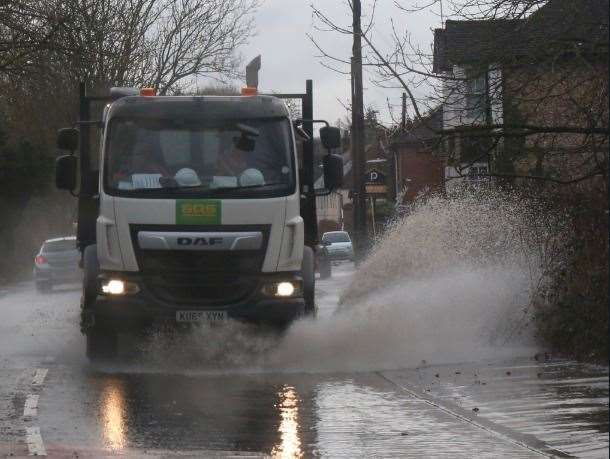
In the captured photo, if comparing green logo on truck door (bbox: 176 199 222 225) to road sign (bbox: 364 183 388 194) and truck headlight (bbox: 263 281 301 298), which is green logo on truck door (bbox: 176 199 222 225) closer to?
truck headlight (bbox: 263 281 301 298)

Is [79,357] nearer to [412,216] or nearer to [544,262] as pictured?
[544,262]

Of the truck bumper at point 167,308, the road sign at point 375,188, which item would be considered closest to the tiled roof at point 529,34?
the truck bumper at point 167,308

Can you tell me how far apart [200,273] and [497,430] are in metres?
5.28

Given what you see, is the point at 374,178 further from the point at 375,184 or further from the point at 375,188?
the point at 375,188

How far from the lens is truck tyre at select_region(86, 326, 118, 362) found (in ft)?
53.1

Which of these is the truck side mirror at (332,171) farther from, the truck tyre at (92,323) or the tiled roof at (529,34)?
the truck tyre at (92,323)

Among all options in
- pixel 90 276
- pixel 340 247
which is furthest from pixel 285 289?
pixel 340 247

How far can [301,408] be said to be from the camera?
12656 mm

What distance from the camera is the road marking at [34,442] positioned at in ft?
33.4

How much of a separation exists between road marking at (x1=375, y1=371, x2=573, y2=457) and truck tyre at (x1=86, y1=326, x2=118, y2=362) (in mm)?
3984

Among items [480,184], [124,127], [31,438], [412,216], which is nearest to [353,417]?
[31,438]

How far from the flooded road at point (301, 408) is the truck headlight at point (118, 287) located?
2.97 ft

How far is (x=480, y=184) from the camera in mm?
21109

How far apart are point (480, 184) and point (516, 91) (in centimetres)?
778
